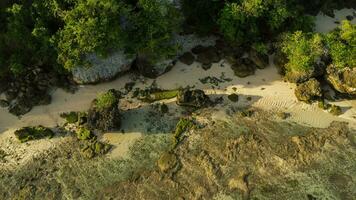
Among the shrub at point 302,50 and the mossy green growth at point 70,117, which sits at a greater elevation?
the shrub at point 302,50

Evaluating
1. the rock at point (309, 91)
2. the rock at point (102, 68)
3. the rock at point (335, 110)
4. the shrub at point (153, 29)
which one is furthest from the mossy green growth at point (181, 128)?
the rock at point (335, 110)

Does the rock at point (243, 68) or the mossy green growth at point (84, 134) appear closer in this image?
the mossy green growth at point (84, 134)

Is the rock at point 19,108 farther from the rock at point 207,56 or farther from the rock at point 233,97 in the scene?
the rock at point 233,97

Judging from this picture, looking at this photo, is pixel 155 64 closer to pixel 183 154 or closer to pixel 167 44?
pixel 167 44

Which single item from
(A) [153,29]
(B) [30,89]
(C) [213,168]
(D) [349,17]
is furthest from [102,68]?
(D) [349,17]

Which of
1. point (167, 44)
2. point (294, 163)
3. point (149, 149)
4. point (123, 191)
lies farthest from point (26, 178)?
point (294, 163)
